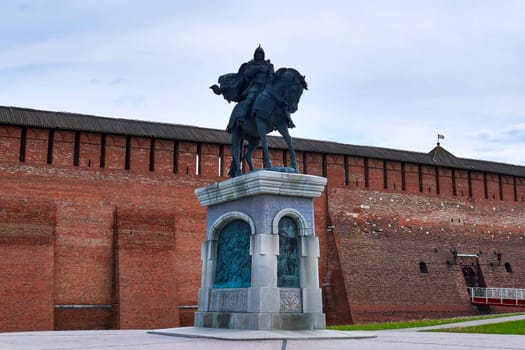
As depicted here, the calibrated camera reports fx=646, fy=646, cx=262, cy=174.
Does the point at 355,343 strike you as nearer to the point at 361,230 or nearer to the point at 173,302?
the point at 173,302

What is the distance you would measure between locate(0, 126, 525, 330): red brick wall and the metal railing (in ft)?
1.78

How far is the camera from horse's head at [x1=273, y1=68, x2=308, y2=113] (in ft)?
26.6

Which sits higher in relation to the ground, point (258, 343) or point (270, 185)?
point (270, 185)

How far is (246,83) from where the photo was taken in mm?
8672

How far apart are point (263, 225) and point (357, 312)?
1183cm

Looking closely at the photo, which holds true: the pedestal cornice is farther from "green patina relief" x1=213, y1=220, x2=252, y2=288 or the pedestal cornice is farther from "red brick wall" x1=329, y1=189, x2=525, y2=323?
"red brick wall" x1=329, y1=189, x2=525, y2=323

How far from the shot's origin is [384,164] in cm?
2094

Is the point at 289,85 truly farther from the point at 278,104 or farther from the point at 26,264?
the point at 26,264

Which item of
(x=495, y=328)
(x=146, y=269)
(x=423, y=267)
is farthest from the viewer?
(x=423, y=267)

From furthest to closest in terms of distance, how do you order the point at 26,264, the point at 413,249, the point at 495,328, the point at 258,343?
the point at 413,249 < the point at 26,264 < the point at 495,328 < the point at 258,343

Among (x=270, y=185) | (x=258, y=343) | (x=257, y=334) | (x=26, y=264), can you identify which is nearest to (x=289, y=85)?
(x=270, y=185)

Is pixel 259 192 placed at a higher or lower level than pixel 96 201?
lower

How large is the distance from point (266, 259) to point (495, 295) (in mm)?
16205

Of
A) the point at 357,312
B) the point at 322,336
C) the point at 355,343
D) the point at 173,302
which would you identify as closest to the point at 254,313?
the point at 322,336
